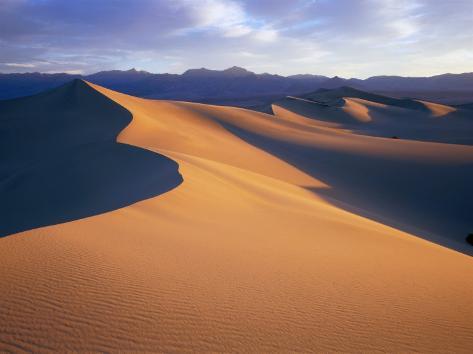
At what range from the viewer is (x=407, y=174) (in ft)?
49.3

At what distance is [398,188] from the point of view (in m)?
14.1

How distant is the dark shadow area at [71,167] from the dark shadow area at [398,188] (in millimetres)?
5745

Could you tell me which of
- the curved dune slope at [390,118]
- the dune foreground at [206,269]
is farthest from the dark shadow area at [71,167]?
the curved dune slope at [390,118]

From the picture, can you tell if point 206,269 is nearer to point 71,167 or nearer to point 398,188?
point 71,167

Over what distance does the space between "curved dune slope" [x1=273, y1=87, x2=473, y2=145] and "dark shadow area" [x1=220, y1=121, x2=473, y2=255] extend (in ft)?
61.5

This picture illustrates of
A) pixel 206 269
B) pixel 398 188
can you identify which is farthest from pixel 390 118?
pixel 206 269

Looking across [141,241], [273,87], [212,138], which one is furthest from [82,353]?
[273,87]

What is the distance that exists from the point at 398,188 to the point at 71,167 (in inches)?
468

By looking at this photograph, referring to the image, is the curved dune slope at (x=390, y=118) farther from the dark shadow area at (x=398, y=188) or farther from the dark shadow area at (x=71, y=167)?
the dark shadow area at (x=71, y=167)

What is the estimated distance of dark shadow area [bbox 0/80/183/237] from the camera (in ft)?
26.9

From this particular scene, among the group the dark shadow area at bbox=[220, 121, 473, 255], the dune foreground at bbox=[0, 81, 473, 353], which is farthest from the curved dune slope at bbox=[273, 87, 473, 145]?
A: the dune foreground at bbox=[0, 81, 473, 353]

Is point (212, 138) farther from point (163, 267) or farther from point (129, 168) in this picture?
point (163, 267)

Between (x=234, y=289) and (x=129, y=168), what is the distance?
7892 mm

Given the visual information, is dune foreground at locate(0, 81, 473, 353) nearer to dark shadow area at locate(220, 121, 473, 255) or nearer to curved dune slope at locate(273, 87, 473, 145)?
dark shadow area at locate(220, 121, 473, 255)
